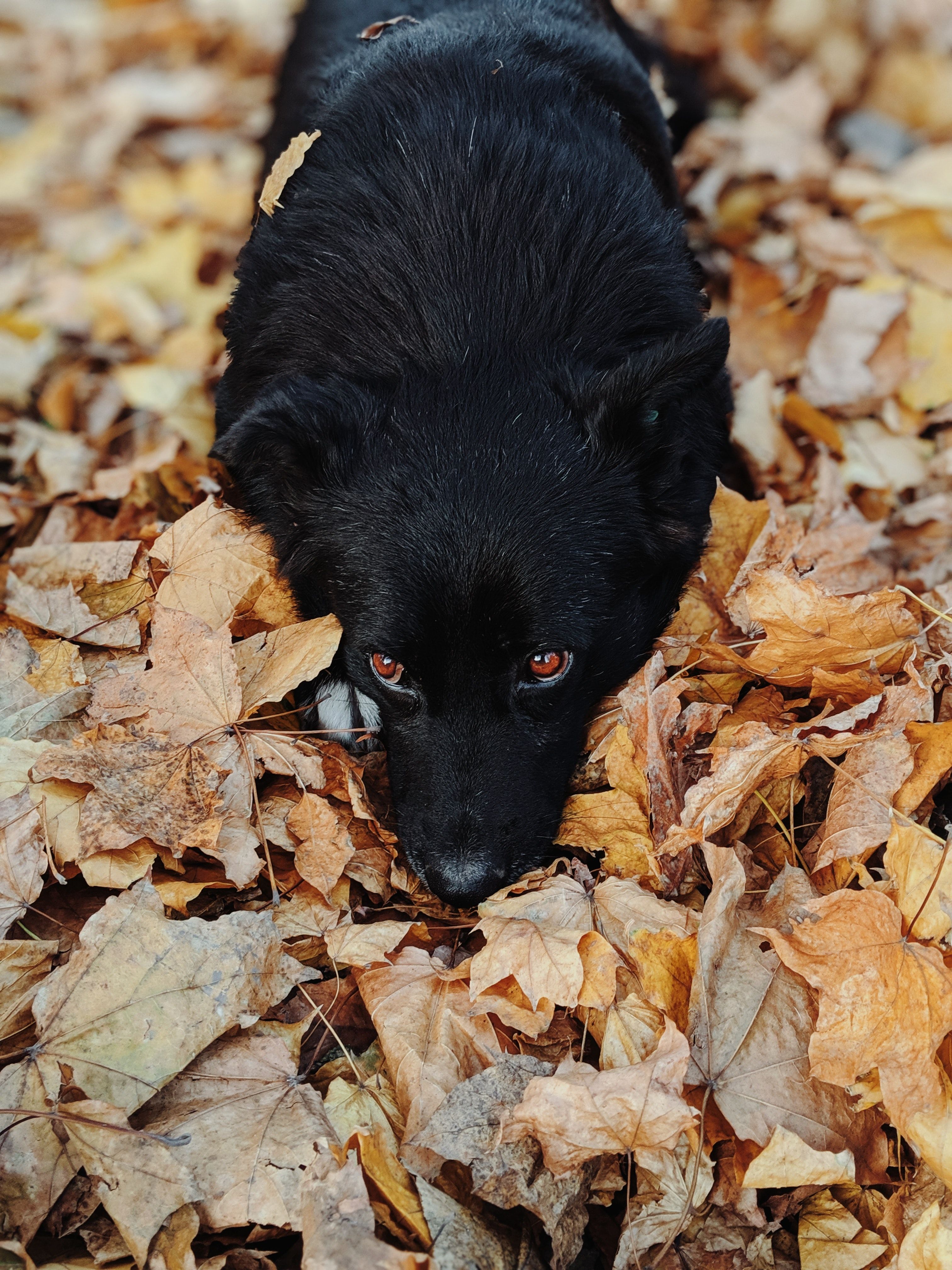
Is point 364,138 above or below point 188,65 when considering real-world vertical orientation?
above

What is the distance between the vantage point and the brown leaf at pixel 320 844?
243 centimetres

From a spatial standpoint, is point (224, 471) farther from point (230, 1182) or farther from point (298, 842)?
point (230, 1182)

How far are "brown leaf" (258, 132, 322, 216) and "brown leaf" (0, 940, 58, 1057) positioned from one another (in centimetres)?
208

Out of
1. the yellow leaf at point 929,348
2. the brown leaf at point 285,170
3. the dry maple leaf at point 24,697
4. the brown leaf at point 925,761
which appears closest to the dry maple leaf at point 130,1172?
the dry maple leaf at point 24,697

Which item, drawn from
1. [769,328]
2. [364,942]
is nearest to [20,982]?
[364,942]

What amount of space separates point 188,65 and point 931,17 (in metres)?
4.57

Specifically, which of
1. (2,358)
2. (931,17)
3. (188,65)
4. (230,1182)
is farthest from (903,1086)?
(188,65)

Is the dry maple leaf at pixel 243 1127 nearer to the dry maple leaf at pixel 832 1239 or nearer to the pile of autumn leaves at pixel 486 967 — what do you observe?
the pile of autumn leaves at pixel 486 967

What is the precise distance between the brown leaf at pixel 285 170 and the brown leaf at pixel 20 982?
208cm

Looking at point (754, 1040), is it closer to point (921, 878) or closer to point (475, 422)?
point (921, 878)

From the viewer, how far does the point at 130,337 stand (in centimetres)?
527

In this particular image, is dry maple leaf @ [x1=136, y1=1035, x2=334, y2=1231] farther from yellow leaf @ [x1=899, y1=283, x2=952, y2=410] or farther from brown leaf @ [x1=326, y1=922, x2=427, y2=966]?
yellow leaf @ [x1=899, y1=283, x2=952, y2=410]

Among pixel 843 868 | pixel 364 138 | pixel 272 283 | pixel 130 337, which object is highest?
pixel 364 138

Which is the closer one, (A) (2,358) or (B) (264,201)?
(B) (264,201)
